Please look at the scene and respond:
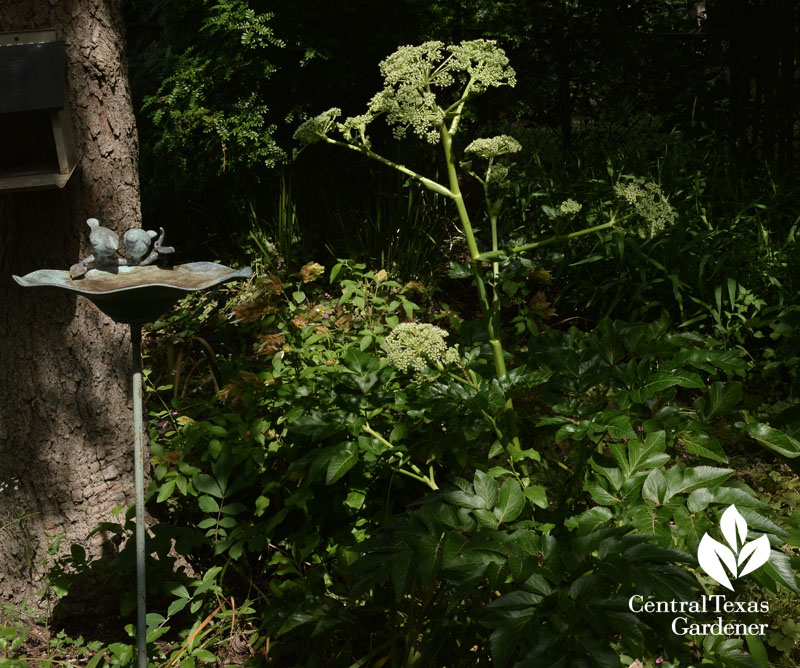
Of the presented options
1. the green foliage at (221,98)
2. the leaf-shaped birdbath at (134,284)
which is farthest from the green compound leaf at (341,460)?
the green foliage at (221,98)

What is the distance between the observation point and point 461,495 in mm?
1878

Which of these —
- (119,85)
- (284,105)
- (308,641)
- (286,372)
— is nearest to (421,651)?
(308,641)

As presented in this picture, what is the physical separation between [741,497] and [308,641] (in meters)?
1.34

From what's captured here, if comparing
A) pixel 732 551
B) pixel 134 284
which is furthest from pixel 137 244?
pixel 732 551

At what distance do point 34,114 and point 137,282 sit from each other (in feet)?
2.73

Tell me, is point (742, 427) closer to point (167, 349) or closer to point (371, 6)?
point (167, 349)

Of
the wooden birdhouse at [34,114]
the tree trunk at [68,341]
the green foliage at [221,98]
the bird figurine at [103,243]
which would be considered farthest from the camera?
the green foliage at [221,98]

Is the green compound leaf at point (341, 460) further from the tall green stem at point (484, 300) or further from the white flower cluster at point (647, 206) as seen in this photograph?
the white flower cluster at point (647, 206)

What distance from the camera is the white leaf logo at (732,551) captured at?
1.70 metres

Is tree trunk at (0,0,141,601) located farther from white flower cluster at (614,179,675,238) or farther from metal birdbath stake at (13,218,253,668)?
white flower cluster at (614,179,675,238)

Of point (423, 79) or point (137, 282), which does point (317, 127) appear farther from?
point (137, 282)

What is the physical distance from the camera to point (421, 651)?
6.63ft

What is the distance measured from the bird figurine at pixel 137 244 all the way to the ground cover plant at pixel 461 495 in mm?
568

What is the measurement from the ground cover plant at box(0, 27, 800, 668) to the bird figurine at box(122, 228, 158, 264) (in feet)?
1.86
